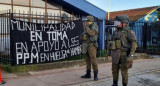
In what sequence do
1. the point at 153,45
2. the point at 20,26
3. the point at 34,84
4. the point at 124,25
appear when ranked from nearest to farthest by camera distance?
the point at 124,25 → the point at 34,84 → the point at 20,26 → the point at 153,45

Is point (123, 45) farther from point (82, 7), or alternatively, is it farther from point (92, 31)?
point (82, 7)

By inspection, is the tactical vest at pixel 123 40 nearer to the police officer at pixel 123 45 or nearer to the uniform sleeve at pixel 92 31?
the police officer at pixel 123 45

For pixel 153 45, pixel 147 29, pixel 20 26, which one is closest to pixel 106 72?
pixel 20 26

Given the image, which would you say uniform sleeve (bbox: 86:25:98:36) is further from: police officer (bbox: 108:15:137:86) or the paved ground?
the paved ground

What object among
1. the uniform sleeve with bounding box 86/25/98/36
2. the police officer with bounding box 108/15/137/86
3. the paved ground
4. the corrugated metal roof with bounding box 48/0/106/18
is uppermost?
the corrugated metal roof with bounding box 48/0/106/18

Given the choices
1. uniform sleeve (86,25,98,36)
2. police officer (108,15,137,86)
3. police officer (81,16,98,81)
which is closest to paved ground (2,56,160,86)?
police officer (81,16,98,81)

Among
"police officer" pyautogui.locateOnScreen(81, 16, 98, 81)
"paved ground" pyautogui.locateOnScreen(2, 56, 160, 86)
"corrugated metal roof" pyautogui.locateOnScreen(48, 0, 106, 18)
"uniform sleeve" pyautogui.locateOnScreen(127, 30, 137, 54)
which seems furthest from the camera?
"corrugated metal roof" pyautogui.locateOnScreen(48, 0, 106, 18)

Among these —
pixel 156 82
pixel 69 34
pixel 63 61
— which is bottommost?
pixel 156 82

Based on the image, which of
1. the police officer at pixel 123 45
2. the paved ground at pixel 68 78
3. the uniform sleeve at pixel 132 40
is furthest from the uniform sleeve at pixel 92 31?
the paved ground at pixel 68 78

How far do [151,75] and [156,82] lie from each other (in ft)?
3.34

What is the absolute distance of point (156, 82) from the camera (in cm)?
676

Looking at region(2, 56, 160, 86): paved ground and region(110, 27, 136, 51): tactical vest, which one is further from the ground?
region(110, 27, 136, 51): tactical vest

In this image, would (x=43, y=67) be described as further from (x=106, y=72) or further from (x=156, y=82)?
(x=156, y=82)

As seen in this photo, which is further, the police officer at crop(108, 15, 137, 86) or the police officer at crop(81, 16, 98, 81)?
the police officer at crop(81, 16, 98, 81)
